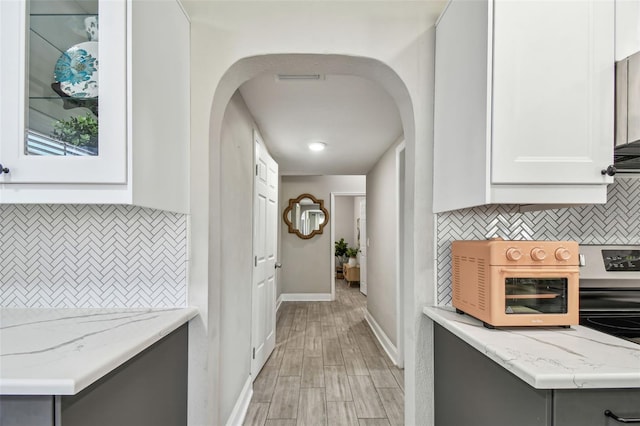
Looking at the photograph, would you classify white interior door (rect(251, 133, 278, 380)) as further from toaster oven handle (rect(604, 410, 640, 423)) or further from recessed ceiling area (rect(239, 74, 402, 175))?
toaster oven handle (rect(604, 410, 640, 423))

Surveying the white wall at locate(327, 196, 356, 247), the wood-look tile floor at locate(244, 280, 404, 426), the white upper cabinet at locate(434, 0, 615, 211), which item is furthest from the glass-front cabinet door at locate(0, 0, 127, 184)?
the white wall at locate(327, 196, 356, 247)

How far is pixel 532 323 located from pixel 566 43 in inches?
38.3

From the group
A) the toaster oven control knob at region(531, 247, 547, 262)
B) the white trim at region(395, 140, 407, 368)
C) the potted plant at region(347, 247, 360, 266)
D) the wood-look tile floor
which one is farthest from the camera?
the potted plant at region(347, 247, 360, 266)

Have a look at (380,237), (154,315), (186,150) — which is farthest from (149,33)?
(380,237)

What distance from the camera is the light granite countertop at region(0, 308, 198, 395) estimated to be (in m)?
0.75

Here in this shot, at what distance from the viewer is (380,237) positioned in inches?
162

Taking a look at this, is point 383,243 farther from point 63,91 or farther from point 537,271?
point 63,91

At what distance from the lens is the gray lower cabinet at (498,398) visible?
32.7 inches

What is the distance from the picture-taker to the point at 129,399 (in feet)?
3.31

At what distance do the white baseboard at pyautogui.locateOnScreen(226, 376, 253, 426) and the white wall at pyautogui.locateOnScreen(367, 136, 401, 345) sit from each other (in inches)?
59.2

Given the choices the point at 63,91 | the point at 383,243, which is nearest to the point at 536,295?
the point at 63,91

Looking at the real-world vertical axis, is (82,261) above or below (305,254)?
above

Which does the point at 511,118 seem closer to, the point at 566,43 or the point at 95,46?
the point at 566,43

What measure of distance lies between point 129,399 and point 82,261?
2.42 ft
